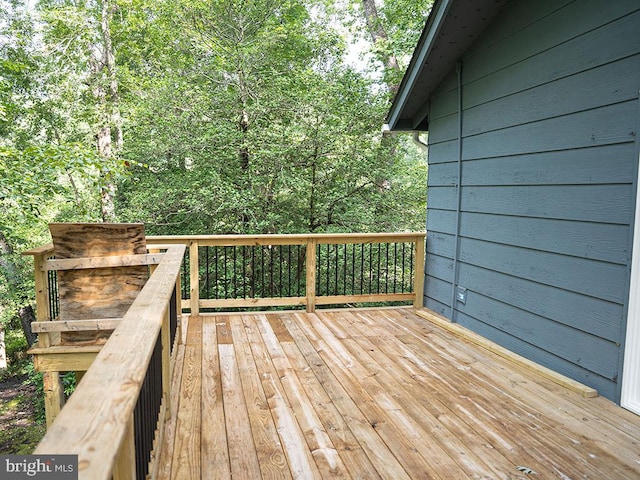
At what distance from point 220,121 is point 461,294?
18.6 ft

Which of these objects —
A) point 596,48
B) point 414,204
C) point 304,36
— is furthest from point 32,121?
point 596,48

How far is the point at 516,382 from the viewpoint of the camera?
3105 millimetres

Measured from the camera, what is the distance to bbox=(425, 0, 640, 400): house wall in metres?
2.74

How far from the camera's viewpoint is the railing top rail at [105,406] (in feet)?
2.38

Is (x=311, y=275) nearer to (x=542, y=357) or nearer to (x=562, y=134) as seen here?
(x=542, y=357)

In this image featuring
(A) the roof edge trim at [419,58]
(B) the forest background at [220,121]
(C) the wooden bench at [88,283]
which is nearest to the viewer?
(C) the wooden bench at [88,283]

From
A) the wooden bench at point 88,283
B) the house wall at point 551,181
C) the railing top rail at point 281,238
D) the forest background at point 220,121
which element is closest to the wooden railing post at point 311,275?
the railing top rail at point 281,238

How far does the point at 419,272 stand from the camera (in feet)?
17.1

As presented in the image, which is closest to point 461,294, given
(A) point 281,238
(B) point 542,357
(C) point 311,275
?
(B) point 542,357

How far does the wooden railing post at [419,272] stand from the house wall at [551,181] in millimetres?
573

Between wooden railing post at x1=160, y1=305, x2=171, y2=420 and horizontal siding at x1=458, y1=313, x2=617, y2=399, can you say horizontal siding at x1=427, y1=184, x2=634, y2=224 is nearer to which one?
horizontal siding at x1=458, y1=313, x2=617, y2=399

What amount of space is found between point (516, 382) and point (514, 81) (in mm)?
2367

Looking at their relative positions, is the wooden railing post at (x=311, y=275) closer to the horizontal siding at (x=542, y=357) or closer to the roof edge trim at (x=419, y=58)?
the horizontal siding at (x=542, y=357)

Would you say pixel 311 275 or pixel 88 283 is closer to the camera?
pixel 88 283
